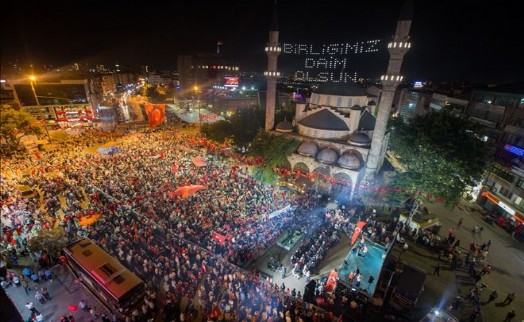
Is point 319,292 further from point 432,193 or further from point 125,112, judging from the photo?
point 125,112

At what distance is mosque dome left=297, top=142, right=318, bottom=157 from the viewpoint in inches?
1220

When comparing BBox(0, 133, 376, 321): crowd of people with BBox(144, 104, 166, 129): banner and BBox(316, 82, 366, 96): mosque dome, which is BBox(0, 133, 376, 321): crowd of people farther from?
BBox(144, 104, 166, 129): banner

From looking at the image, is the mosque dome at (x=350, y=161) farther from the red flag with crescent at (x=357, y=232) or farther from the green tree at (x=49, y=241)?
the green tree at (x=49, y=241)

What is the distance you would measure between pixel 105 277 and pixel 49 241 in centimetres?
741

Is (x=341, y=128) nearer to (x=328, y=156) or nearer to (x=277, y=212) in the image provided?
(x=328, y=156)

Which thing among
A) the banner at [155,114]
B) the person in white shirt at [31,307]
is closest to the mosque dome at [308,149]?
the person in white shirt at [31,307]

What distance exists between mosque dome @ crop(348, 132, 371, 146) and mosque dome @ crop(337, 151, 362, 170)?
174cm

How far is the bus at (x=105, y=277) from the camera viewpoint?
41.8ft

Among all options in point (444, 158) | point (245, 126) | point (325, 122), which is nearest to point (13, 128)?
point (245, 126)

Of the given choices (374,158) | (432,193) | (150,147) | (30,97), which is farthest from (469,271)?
(30,97)

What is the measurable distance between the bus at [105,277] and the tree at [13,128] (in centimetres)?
3156

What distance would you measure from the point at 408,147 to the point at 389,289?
14472 millimetres

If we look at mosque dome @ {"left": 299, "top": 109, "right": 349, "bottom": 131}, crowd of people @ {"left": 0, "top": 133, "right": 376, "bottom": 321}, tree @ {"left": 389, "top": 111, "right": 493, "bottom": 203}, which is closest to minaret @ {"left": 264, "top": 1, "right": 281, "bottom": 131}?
mosque dome @ {"left": 299, "top": 109, "right": 349, "bottom": 131}

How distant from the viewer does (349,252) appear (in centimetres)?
1886
